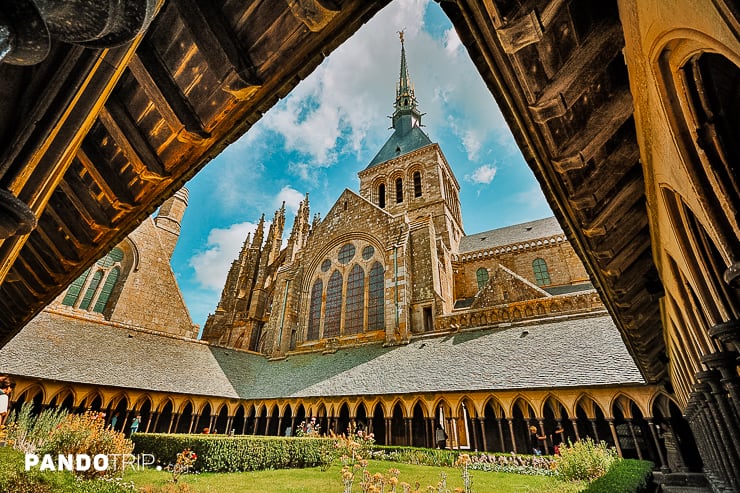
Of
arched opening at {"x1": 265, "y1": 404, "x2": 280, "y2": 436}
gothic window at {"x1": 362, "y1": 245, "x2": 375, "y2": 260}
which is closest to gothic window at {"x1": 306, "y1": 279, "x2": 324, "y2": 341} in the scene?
gothic window at {"x1": 362, "y1": 245, "x2": 375, "y2": 260}

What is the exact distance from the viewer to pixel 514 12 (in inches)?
66.4

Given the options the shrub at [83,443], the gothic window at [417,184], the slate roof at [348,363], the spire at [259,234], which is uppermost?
the gothic window at [417,184]

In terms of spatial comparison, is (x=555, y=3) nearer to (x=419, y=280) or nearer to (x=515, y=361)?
(x=515, y=361)

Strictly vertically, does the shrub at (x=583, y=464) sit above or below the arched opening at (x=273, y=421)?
below

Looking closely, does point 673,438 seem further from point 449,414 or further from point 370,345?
point 370,345

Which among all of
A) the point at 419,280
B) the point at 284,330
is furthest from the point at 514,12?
the point at 284,330

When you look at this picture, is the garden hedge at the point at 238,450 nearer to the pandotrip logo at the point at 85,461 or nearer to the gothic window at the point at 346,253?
the pandotrip logo at the point at 85,461

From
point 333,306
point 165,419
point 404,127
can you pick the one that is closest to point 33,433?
point 165,419

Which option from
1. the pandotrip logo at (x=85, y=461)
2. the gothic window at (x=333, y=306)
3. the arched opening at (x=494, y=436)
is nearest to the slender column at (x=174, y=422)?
the pandotrip logo at (x=85, y=461)

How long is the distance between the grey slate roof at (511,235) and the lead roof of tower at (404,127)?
909cm

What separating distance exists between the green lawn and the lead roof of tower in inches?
986

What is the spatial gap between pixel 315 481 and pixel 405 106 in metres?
38.6

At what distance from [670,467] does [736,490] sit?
650cm

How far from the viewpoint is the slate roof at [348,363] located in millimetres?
10688
